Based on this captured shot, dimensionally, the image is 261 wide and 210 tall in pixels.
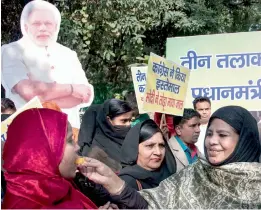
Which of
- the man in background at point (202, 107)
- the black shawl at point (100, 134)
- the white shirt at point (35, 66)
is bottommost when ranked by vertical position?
the black shawl at point (100, 134)

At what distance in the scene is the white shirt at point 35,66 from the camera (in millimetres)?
3924

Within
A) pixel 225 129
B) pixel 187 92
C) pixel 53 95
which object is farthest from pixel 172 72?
pixel 225 129

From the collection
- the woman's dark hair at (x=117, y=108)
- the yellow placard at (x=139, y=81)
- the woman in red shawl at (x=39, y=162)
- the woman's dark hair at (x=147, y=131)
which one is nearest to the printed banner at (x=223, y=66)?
the yellow placard at (x=139, y=81)

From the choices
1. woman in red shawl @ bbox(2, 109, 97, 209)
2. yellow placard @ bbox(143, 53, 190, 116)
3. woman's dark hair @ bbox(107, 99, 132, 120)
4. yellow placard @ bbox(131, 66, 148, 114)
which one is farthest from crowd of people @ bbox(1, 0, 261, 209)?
yellow placard @ bbox(131, 66, 148, 114)

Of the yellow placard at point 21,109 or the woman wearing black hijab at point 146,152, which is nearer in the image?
the woman wearing black hijab at point 146,152

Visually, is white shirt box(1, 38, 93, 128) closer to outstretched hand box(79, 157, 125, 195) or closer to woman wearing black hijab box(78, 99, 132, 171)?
woman wearing black hijab box(78, 99, 132, 171)

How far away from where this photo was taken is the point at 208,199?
Answer: 6.77ft

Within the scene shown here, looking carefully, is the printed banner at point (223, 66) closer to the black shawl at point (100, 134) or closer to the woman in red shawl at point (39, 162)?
the black shawl at point (100, 134)

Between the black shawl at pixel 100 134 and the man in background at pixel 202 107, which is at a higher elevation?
the man in background at pixel 202 107

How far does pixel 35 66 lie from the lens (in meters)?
3.98

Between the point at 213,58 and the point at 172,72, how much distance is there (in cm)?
52

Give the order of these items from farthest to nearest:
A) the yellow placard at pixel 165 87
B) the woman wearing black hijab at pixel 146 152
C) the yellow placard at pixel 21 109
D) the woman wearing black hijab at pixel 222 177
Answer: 1. the yellow placard at pixel 165 87
2. the yellow placard at pixel 21 109
3. the woman wearing black hijab at pixel 146 152
4. the woman wearing black hijab at pixel 222 177

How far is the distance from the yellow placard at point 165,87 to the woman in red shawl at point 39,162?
1.62 m

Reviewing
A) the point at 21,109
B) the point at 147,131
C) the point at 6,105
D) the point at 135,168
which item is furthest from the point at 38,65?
the point at 135,168
